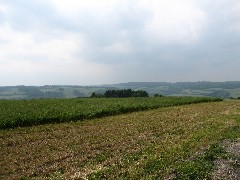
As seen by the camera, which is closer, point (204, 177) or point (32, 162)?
point (204, 177)

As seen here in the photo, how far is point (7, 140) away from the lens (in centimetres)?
2548

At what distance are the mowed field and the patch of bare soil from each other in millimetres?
176

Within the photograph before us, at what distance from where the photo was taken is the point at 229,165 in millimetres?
16406

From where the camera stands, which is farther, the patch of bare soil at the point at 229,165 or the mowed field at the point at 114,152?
the mowed field at the point at 114,152

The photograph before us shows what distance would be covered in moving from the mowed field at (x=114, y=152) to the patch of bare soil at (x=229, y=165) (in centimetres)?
18

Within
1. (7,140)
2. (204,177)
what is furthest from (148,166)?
(7,140)

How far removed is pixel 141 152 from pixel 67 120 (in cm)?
1945

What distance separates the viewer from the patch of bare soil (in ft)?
48.5

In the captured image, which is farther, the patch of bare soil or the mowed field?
the mowed field

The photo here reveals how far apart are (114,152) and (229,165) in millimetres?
6950

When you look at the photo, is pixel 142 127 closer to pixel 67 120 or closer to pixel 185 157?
pixel 67 120

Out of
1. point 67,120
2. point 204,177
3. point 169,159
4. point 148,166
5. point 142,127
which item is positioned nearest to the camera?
point 204,177

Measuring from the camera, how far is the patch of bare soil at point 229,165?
1478cm

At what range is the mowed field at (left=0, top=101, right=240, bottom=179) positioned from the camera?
15664 mm
